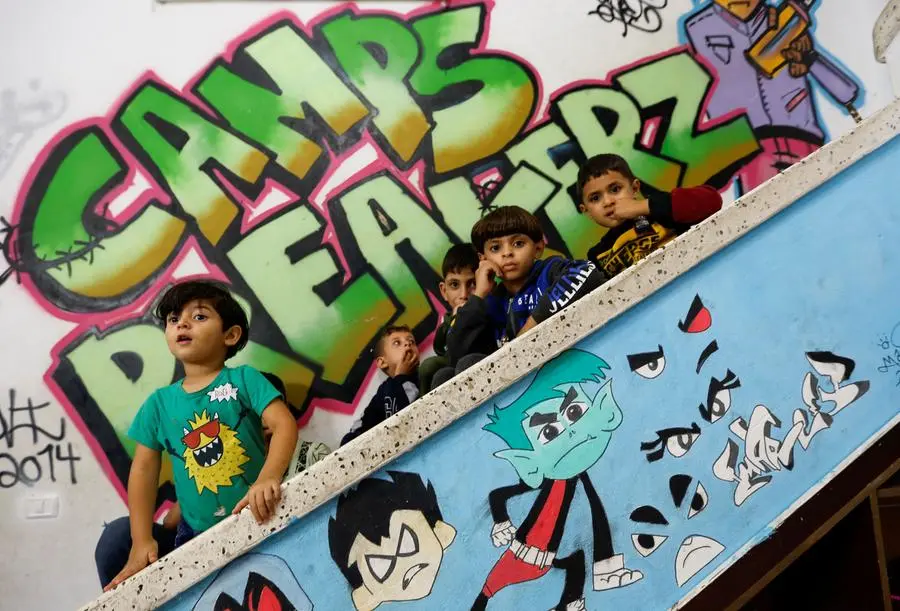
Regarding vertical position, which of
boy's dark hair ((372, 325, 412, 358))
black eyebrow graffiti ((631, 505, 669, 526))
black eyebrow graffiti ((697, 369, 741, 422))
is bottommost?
black eyebrow graffiti ((631, 505, 669, 526))

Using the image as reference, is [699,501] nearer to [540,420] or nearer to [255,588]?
[540,420]

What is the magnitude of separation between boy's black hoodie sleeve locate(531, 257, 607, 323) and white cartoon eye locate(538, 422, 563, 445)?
1.32ft

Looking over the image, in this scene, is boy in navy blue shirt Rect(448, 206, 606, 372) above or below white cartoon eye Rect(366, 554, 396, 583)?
above

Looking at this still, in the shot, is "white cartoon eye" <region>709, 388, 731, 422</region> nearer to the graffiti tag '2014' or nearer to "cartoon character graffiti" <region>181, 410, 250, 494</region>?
"cartoon character graffiti" <region>181, 410, 250, 494</region>

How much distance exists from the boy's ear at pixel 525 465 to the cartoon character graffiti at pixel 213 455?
1.12 metres

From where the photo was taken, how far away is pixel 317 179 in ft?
13.5

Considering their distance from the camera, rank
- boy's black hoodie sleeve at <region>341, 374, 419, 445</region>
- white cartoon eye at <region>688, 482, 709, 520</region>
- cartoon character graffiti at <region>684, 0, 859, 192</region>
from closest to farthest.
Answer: white cartoon eye at <region>688, 482, 709, 520</region>, boy's black hoodie sleeve at <region>341, 374, 419, 445</region>, cartoon character graffiti at <region>684, 0, 859, 192</region>

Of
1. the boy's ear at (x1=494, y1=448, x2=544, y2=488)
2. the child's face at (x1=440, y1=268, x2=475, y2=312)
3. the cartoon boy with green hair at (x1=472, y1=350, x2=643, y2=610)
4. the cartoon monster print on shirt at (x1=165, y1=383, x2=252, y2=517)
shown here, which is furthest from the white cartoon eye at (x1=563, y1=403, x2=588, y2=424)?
the child's face at (x1=440, y1=268, x2=475, y2=312)

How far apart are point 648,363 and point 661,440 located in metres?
0.23

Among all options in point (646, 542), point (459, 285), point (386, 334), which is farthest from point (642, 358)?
point (386, 334)

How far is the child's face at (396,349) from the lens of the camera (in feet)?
12.3

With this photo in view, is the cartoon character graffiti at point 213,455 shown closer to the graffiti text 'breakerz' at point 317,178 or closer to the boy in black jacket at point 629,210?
the graffiti text 'breakerz' at point 317,178

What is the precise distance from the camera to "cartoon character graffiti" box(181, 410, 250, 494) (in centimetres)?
266

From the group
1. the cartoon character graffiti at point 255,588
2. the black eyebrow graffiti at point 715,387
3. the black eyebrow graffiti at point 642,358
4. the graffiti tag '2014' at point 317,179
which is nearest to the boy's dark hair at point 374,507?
the cartoon character graffiti at point 255,588
